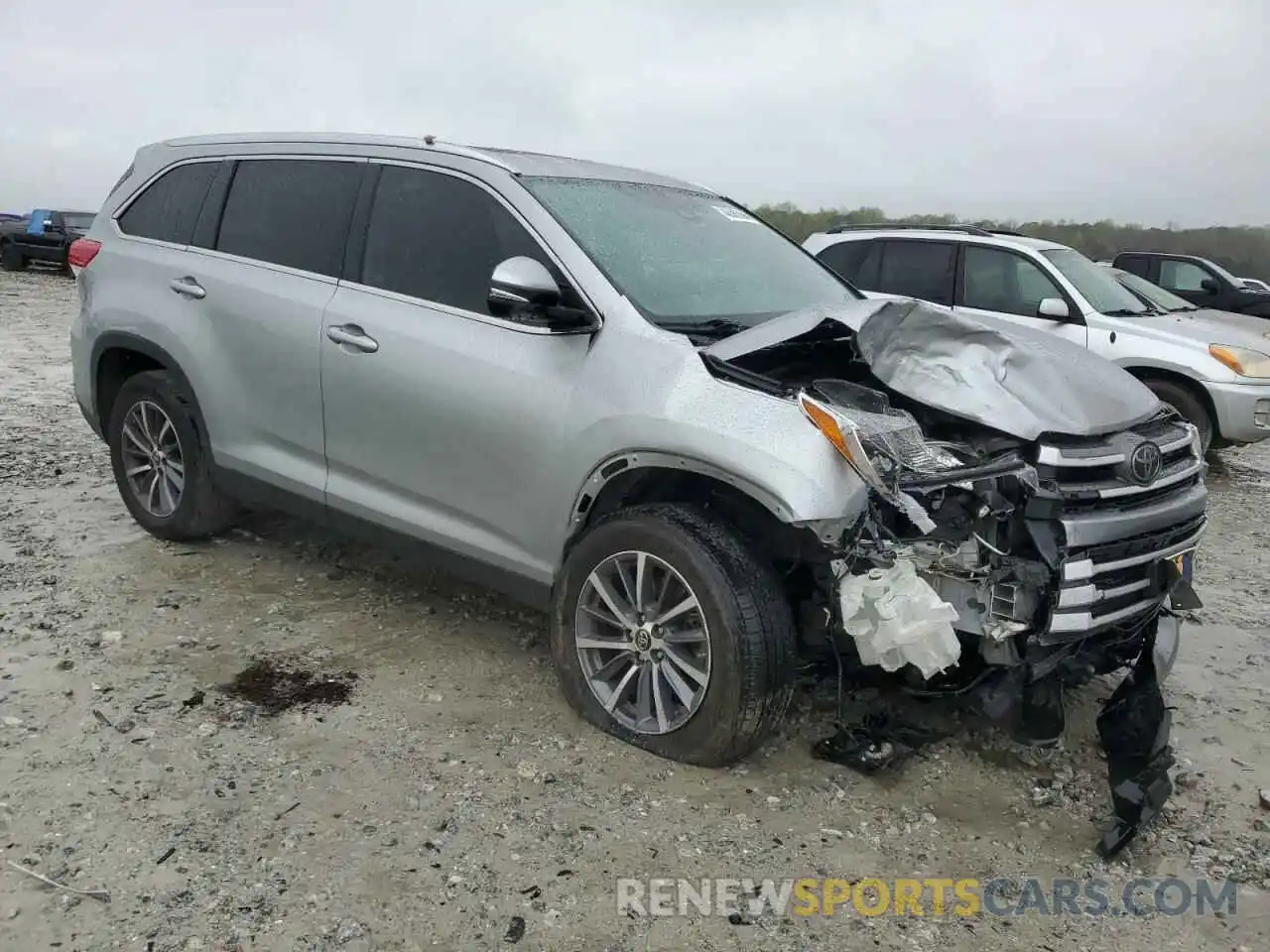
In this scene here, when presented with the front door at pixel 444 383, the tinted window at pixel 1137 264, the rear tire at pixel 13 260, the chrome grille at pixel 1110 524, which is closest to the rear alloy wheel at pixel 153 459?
the front door at pixel 444 383

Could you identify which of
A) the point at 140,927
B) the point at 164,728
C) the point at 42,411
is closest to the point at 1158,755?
the point at 140,927

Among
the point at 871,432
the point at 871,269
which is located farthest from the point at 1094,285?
the point at 871,432

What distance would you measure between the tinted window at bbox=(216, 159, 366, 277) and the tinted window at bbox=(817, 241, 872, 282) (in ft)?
18.4

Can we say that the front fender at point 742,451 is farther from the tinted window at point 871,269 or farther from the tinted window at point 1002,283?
the tinted window at point 871,269

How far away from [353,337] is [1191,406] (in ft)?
21.6

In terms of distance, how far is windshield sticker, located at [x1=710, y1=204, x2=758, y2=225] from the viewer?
4578 millimetres

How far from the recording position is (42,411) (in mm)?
8648

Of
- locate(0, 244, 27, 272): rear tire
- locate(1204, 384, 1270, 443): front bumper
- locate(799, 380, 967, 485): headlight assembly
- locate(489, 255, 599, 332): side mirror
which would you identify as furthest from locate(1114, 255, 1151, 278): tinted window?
locate(0, 244, 27, 272): rear tire

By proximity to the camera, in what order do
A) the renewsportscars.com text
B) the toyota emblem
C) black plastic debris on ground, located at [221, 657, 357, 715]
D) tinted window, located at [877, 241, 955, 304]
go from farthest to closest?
tinted window, located at [877, 241, 955, 304]
black plastic debris on ground, located at [221, 657, 357, 715]
the toyota emblem
the renewsportscars.com text

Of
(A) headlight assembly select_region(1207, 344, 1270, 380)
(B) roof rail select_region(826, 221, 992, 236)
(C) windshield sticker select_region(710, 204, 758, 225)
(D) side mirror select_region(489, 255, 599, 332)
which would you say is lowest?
Result: (A) headlight assembly select_region(1207, 344, 1270, 380)

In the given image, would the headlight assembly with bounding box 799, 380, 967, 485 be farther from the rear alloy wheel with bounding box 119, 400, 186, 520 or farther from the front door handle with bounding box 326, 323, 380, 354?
the rear alloy wheel with bounding box 119, 400, 186, 520

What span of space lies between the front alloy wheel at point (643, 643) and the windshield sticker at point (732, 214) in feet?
6.20

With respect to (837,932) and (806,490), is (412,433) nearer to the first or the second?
(806,490)

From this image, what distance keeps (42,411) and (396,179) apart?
6007 millimetres
